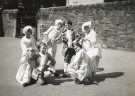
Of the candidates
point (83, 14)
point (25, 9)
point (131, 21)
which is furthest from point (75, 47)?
point (25, 9)

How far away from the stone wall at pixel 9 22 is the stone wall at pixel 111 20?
11.8ft

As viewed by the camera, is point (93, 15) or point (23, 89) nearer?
point (23, 89)

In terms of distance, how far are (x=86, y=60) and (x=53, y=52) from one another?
1.22 m

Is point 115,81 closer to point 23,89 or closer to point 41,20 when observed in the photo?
point 23,89

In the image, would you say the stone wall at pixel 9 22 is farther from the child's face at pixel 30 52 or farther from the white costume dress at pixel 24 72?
the child's face at pixel 30 52

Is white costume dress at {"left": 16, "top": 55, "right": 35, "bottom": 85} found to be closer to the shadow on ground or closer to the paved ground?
the paved ground

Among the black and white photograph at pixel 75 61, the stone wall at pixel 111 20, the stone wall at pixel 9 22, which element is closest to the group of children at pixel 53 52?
the black and white photograph at pixel 75 61

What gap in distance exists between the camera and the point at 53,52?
25.3 feet

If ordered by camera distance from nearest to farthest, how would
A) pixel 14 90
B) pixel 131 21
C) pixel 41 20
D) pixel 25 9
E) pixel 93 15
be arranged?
pixel 14 90, pixel 131 21, pixel 93 15, pixel 41 20, pixel 25 9

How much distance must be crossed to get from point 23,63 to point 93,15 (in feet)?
18.8

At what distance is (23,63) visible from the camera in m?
7.12

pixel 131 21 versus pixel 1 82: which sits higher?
pixel 131 21

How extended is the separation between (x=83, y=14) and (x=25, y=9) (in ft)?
21.8

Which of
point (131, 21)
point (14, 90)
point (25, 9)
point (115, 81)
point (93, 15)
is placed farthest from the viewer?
point (25, 9)
